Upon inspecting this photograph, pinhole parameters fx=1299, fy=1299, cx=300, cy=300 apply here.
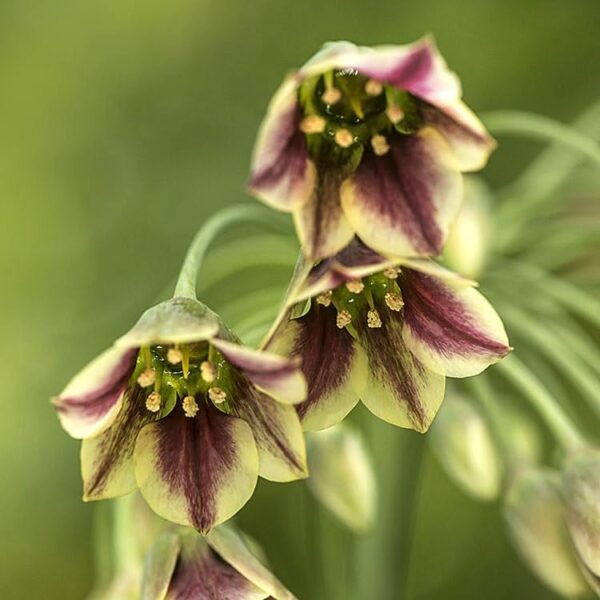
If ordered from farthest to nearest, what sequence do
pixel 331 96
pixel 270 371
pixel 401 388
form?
pixel 331 96
pixel 401 388
pixel 270 371

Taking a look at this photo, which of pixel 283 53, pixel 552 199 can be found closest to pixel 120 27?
pixel 283 53

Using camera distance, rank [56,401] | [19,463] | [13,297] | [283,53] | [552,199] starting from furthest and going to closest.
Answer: [283,53] → [13,297] → [19,463] → [552,199] → [56,401]

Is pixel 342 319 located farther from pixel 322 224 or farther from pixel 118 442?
pixel 118 442

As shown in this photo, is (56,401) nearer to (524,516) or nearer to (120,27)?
(524,516)

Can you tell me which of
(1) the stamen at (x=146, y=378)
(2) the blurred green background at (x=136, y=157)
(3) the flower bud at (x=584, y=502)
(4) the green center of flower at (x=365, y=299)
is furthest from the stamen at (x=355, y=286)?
(2) the blurred green background at (x=136, y=157)

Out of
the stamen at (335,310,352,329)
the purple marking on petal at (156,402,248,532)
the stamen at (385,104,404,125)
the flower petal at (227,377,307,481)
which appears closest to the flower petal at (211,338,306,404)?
the flower petal at (227,377,307,481)

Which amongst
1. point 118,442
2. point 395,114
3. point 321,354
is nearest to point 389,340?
point 321,354

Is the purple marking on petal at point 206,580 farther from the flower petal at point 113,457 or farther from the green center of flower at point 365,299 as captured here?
the green center of flower at point 365,299
